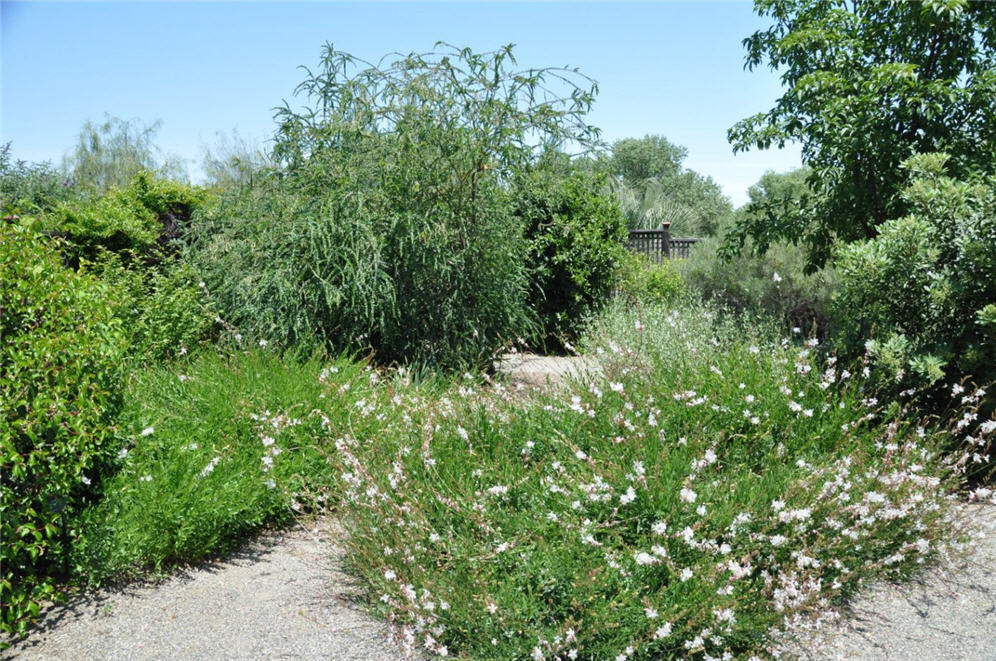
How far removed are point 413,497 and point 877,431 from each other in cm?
269

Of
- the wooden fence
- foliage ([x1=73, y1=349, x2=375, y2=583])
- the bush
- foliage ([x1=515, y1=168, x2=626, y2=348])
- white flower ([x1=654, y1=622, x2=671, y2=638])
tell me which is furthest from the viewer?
the wooden fence

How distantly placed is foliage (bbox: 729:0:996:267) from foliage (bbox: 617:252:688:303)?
9.13 feet

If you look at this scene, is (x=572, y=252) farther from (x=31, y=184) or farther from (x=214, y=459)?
(x=31, y=184)

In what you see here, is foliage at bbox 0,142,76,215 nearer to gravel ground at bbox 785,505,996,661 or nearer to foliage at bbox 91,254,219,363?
foliage at bbox 91,254,219,363

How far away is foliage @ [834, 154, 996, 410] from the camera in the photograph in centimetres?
465

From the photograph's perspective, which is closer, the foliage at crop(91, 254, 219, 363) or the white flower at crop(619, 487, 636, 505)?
the white flower at crop(619, 487, 636, 505)

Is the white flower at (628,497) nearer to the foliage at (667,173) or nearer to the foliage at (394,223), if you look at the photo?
the foliage at (394,223)

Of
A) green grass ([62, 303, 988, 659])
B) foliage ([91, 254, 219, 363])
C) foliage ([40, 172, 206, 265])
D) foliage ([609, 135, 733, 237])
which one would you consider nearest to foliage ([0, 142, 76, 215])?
foliage ([40, 172, 206, 265])

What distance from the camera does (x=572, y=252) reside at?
31.0 feet

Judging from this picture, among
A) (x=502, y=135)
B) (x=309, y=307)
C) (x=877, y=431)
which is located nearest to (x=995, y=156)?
(x=877, y=431)

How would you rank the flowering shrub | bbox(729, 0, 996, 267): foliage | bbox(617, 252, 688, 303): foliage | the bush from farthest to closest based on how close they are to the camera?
1. bbox(617, 252, 688, 303): foliage
2. the bush
3. bbox(729, 0, 996, 267): foliage
4. the flowering shrub

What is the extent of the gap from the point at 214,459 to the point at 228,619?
37.2 inches

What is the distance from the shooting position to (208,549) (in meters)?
3.80

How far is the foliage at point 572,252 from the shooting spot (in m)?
9.45
